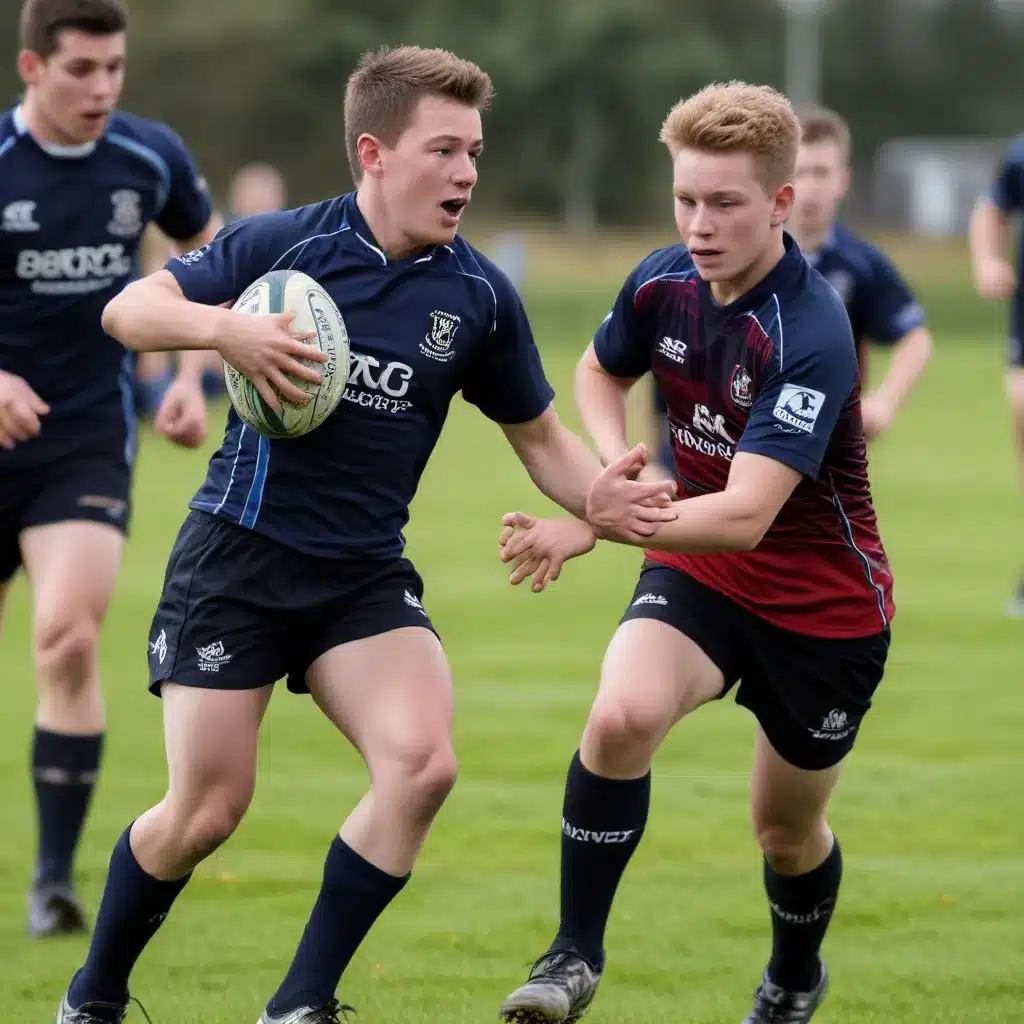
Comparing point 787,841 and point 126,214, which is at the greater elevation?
point 126,214

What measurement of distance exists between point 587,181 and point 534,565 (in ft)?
179

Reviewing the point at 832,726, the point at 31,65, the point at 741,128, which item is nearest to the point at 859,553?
the point at 832,726

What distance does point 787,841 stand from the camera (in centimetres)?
474

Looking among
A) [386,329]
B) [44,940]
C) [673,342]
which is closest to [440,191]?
[386,329]

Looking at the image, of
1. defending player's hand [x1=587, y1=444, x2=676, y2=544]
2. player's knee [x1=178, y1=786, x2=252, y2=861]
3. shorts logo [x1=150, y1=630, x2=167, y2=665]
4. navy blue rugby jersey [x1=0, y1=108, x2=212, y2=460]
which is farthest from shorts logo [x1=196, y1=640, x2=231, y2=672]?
navy blue rugby jersey [x1=0, y1=108, x2=212, y2=460]

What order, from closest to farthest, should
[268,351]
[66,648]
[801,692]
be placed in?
[268,351] → [801,692] → [66,648]

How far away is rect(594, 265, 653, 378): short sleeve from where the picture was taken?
483cm

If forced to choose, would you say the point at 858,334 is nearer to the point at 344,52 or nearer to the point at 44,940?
the point at 44,940

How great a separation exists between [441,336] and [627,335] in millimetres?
677

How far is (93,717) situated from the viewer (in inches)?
225

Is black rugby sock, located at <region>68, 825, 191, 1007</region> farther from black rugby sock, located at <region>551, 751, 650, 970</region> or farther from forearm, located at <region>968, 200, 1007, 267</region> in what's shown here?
forearm, located at <region>968, 200, 1007, 267</region>

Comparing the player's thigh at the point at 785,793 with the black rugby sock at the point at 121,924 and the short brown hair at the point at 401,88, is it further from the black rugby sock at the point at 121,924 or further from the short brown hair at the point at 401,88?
the short brown hair at the point at 401,88

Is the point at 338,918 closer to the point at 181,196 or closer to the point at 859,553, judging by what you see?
the point at 859,553

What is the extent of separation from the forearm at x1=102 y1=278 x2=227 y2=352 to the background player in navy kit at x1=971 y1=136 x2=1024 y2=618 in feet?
19.3
